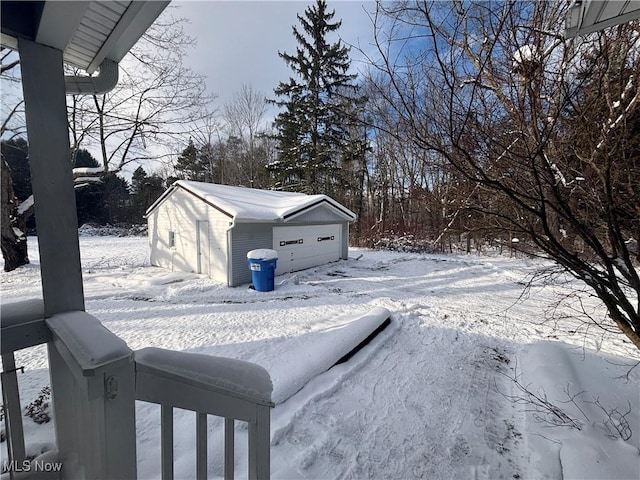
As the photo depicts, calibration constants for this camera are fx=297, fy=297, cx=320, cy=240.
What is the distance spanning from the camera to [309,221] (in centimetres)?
1117

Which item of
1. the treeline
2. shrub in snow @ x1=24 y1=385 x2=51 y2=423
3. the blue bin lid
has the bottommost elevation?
shrub in snow @ x1=24 y1=385 x2=51 y2=423

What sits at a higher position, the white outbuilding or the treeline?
the treeline

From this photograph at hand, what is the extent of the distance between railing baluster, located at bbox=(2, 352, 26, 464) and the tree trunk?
1056cm

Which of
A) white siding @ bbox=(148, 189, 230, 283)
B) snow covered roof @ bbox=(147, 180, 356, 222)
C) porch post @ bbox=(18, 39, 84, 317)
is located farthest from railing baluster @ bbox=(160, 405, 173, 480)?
white siding @ bbox=(148, 189, 230, 283)

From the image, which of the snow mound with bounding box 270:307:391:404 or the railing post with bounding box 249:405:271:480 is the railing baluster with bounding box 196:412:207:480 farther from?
the snow mound with bounding box 270:307:391:404

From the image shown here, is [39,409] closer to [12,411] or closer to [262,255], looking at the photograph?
[12,411]

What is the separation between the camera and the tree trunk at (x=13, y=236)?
8.96 metres

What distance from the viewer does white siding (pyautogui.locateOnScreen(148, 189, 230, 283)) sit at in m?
8.72

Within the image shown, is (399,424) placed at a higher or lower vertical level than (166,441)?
lower

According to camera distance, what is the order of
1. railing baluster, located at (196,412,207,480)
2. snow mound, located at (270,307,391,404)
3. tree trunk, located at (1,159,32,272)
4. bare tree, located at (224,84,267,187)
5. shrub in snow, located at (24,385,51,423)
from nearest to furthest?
1. railing baluster, located at (196,412,207,480)
2. shrub in snow, located at (24,385,51,423)
3. snow mound, located at (270,307,391,404)
4. tree trunk, located at (1,159,32,272)
5. bare tree, located at (224,84,267,187)

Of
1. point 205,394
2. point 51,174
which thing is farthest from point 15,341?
point 205,394

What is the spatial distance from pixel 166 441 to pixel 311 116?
1971 cm

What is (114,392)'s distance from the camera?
91 centimetres

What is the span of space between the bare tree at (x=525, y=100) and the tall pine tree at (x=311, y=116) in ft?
53.2
